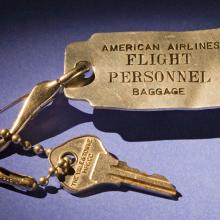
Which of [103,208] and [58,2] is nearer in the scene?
[103,208]

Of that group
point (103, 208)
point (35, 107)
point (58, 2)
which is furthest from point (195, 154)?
point (58, 2)

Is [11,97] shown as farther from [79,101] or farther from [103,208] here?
[103,208]

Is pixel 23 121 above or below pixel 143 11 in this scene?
below

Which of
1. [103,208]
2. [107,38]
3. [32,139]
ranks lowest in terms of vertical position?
[103,208]

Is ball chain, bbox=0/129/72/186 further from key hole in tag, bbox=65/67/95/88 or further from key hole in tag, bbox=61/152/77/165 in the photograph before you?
key hole in tag, bbox=65/67/95/88

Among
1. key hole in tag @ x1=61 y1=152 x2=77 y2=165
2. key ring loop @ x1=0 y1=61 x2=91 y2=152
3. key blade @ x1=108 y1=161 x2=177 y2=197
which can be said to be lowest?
key blade @ x1=108 y1=161 x2=177 y2=197

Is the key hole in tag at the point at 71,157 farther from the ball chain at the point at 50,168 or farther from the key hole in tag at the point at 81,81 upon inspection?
the key hole in tag at the point at 81,81

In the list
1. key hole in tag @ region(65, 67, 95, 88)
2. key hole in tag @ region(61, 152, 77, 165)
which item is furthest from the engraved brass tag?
key hole in tag @ region(61, 152, 77, 165)
